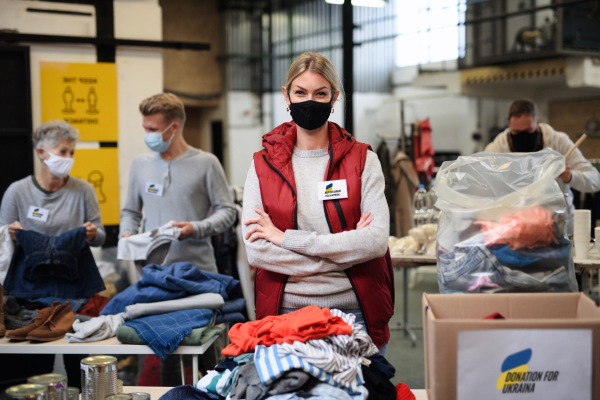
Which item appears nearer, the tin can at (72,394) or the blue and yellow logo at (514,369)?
the blue and yellow logo at (514,369)

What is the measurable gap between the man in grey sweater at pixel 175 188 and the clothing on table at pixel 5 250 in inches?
20.7

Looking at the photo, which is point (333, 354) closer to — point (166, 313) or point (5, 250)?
point (166, 313)

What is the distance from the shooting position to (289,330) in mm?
1194

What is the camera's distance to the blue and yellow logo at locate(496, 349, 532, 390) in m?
1.06

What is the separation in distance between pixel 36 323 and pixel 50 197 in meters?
0.73

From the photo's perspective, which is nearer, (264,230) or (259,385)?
(259,385)

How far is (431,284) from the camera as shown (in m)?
7.22

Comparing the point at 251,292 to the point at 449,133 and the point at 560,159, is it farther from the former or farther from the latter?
the point at 449,133

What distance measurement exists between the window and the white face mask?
9.84 meters

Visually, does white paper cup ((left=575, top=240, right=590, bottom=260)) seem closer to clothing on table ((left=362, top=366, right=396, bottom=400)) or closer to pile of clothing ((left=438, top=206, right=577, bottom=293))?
pile of clothing ((left=438, top=206, right=577, bottom=293))

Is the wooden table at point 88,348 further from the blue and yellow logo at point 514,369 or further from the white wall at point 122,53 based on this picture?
the white wall at point 122,53

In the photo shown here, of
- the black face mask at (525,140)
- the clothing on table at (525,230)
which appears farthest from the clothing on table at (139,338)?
the black face mask at (525,140)

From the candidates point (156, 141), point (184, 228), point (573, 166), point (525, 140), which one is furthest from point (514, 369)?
point (573, 166)

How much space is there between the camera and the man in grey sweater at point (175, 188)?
2.79 meters
